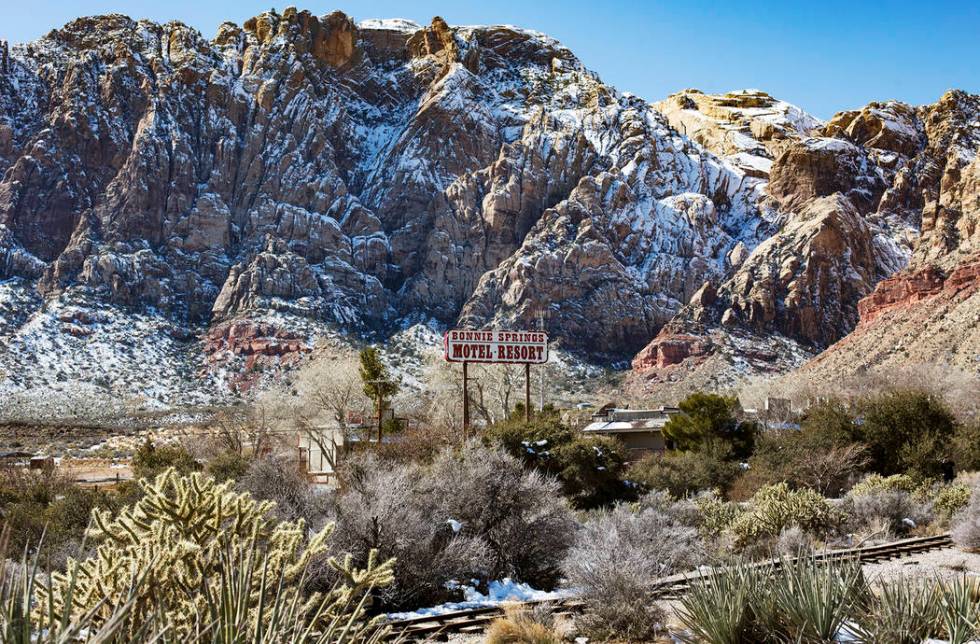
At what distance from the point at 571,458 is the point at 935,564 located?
15.5 meters

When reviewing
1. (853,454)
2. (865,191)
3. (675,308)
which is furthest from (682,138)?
(853,454)

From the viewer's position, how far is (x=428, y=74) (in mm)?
173000

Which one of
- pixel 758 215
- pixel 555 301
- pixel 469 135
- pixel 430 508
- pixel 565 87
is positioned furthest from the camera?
pixel 565 87

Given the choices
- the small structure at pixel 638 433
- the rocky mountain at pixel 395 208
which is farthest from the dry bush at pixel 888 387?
the rocky mountain at pixel 395 208

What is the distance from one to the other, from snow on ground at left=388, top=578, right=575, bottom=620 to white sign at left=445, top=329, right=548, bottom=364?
25.0 m

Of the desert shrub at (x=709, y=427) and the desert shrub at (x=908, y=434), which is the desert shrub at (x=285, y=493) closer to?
the desert shrub at (x=709, y=427)

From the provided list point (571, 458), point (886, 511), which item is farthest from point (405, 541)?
point (571, 458)

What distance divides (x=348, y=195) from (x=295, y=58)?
32482 millimetres

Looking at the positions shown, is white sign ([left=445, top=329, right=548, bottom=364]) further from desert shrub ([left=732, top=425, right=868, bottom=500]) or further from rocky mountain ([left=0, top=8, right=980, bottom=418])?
rocky mountain ([left=0, top=8, right=980, bottom=418])

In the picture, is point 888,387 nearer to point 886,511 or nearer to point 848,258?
point 886,511

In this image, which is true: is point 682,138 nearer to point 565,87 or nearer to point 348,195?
point 565,87

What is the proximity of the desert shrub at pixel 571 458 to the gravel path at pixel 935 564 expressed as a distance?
502 inches

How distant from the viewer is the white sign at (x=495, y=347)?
43.1 metres

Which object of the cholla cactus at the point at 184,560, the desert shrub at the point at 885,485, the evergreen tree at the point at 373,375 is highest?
the cholla cactus at the point at 184,560
